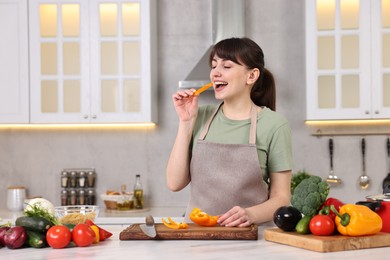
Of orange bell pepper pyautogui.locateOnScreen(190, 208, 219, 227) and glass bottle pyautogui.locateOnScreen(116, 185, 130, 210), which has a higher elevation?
orange bell pepper pyautogui.locateOnScreen(190, 208, 219, 227)

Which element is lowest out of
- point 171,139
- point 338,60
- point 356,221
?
point 356,221

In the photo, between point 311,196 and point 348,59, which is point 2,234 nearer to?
point 311,196

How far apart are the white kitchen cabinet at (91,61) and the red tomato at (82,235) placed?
8.02 feet

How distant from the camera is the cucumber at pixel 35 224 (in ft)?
6.41

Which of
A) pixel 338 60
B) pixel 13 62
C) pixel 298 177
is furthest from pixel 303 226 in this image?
pixel 13 62

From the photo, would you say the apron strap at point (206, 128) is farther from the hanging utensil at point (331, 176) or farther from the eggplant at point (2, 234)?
the hanging utensil at point (331, 176)

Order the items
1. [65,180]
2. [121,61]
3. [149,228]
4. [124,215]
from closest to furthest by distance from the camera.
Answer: [149,228] → [124,215] → [121,61] → [65,180]

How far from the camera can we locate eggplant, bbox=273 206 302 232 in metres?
1.98

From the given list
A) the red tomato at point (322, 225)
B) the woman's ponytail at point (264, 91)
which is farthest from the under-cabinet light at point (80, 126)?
the red tomato at point (322, 225)

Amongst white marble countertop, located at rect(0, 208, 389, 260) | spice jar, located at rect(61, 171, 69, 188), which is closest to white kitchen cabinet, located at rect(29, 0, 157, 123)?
spice jar, located at rect(61, 171, 69, 188)

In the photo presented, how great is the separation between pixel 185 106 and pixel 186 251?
87 centimetres

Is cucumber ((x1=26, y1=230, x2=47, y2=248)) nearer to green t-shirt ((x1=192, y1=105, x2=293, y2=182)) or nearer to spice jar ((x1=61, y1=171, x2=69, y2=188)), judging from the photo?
green t-shirt ((x1=192, y1=105, x2=293, y2=182))

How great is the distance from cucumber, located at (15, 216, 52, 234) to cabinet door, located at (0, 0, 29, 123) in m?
2.56

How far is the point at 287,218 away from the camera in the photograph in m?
1.98
